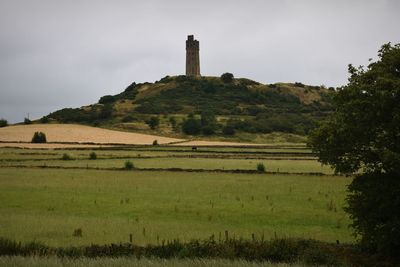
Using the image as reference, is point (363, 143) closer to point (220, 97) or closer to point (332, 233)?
point (332, 233)

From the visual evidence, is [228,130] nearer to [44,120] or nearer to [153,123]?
[153,123]

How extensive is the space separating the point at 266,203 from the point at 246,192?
15.7ft

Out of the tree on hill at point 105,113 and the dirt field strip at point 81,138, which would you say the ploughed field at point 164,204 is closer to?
the dirt field strip at point 81,138

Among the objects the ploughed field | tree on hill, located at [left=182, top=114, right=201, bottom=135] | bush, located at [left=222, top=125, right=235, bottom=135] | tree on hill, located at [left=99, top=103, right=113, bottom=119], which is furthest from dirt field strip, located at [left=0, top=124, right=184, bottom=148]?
the ploughed field

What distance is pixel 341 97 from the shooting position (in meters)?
19.6

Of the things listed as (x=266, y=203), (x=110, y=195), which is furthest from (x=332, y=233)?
(x=110, y=195)

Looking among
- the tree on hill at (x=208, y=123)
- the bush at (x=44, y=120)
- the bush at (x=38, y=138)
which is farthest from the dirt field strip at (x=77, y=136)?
the bush at (x=44, y=120)

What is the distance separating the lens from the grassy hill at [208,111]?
134500mm

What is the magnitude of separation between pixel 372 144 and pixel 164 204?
14346mm

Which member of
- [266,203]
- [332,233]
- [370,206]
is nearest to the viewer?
[370,206]

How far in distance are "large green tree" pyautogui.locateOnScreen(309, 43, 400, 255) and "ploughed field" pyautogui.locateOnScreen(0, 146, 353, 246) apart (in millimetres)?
3450

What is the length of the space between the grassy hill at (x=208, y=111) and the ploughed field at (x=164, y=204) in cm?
6698

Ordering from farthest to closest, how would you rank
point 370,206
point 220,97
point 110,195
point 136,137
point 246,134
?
point 220,97 → point 246,134 → point 136,137 → point 110,195 → point 370,206

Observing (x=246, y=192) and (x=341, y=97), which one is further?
(x=246, y=192)
